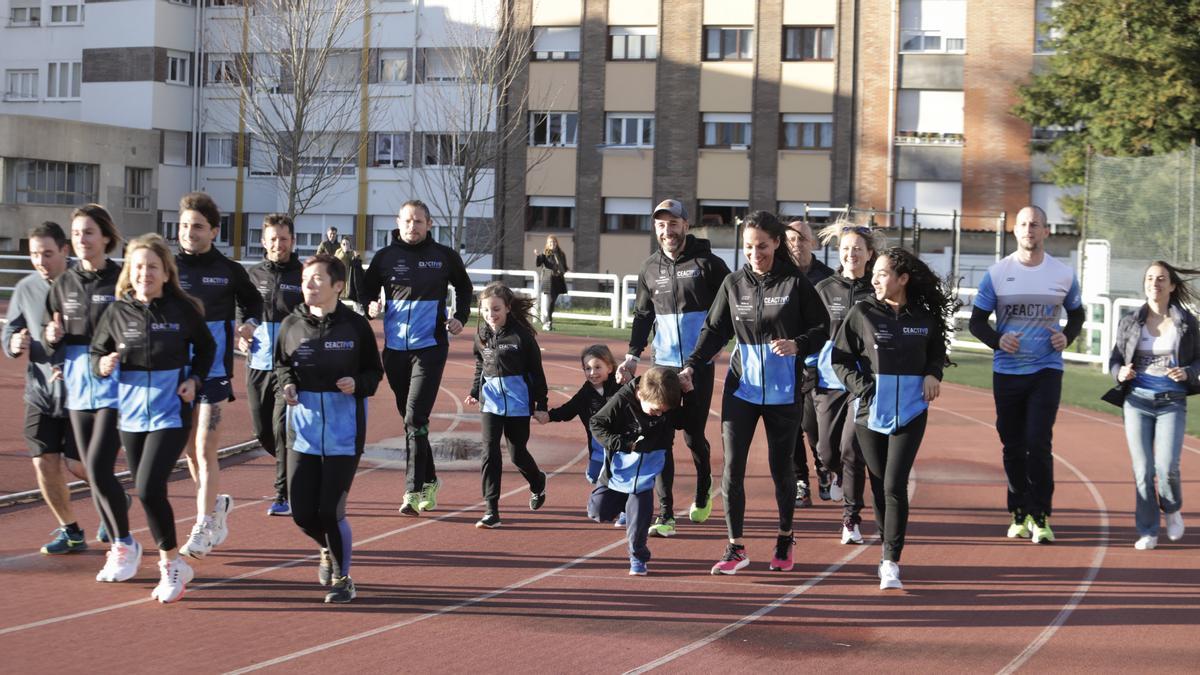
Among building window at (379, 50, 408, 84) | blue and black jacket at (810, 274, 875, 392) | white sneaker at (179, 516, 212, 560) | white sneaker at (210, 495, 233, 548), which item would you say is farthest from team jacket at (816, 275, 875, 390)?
building window at (379, 50, 408, 84)

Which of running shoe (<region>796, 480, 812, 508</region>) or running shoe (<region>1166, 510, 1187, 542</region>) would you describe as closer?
running shoe (<region>1166, 510, 1187, 542</region>)

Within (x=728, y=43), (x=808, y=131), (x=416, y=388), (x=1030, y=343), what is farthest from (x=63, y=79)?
(x=1030, y=343)

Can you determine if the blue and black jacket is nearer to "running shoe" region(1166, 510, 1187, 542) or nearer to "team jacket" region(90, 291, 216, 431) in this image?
Answer: "running shoe" region(1166, 510, 1187, 542)

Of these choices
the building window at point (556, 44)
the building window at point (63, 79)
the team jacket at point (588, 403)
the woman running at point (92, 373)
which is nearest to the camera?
the woman running at point (92, 373)

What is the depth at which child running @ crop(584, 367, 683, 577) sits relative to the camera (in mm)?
8852

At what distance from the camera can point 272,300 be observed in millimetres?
10273

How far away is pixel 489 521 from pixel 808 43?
3986 centimetres

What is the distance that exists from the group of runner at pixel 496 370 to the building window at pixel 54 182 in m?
42.3

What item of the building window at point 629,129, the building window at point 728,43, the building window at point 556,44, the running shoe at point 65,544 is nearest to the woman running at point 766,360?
the running shoe at point 65,544

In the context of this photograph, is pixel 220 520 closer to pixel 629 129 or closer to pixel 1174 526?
pixel 1174 526

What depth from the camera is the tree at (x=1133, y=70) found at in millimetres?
32812

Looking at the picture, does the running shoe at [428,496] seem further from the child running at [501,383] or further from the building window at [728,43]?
the building window at [728,43]

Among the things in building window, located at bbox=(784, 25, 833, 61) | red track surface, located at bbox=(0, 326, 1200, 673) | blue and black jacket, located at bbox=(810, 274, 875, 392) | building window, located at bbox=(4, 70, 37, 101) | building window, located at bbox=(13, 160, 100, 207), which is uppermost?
building window, located at bbox=(784, 25, 833, 61)

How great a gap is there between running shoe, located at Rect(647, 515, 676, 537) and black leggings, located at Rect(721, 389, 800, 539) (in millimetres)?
1196
